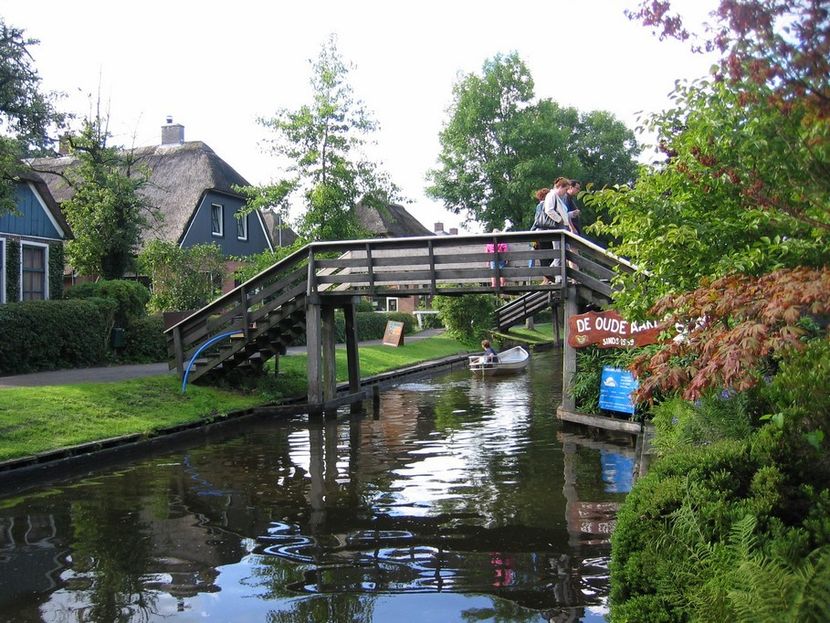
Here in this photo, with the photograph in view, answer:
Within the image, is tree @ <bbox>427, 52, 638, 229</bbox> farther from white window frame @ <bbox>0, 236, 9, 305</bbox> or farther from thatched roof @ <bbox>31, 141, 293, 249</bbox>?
white window frame @ <bbox>0, 236, 9, 305</bbox>

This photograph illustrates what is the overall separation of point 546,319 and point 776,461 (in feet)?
175

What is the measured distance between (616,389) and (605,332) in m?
1.08

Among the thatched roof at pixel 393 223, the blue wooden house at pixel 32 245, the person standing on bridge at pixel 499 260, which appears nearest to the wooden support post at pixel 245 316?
the person standing on bridge at pixel 499 260

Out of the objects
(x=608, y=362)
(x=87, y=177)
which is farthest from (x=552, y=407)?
(x=87, y=177)

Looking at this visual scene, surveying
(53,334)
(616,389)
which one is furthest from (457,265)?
(53,334)

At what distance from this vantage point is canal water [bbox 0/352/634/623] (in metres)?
5.85

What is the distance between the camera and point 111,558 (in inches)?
275

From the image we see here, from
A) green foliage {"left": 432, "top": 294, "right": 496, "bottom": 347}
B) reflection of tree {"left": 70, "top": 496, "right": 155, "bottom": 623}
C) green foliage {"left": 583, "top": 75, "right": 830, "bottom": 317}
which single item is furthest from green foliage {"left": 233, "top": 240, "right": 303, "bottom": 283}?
green foliage {"left": 583, "top": 75, "right": 830, "bottom": 317}

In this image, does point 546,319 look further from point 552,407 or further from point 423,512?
point 423,512

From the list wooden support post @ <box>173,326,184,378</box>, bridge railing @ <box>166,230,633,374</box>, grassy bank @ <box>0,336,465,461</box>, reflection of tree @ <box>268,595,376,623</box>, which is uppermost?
bridge railing @ <box>166,230,633,374</box>

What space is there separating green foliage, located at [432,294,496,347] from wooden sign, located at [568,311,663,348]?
21.0 meters

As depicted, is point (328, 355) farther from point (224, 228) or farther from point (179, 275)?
point (224, 228)

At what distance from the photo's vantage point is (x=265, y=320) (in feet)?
55.4

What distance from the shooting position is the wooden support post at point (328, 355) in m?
17.0
